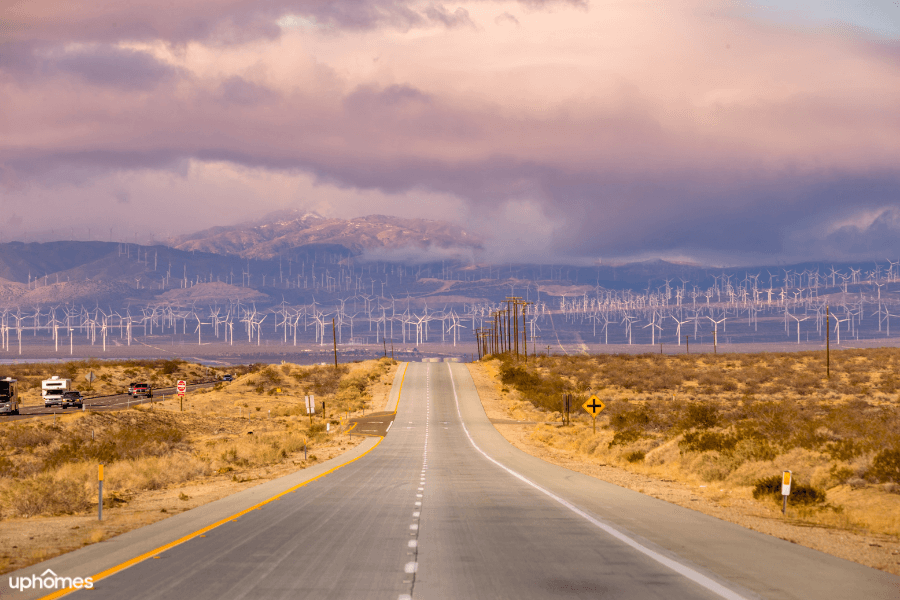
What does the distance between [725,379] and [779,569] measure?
76.0m

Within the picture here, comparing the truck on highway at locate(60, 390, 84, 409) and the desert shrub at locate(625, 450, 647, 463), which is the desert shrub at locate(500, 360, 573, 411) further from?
the truck on highway at locate(60, 390, 84, 409)

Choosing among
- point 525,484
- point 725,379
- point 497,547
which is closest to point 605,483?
point 525,484

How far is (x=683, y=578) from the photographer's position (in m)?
10.5

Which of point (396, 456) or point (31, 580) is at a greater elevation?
point (31, 580)

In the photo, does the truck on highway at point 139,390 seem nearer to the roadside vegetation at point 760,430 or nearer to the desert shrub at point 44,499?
the roadside vegetation at point 760,430

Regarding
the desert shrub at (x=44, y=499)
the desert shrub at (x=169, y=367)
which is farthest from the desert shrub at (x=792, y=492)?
the desert shrub at (x=169, y=367)

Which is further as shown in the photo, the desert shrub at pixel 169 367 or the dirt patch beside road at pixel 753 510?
the desert shrub at pixel 169 367

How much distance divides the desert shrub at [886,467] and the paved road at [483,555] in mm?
5556

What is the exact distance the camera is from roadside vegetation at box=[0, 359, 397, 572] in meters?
22.9

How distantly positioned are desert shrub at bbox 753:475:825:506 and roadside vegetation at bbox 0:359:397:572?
1724 centimetres

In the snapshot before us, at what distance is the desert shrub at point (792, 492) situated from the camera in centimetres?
2045

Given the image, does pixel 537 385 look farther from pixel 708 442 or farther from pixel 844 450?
pixel 844 450

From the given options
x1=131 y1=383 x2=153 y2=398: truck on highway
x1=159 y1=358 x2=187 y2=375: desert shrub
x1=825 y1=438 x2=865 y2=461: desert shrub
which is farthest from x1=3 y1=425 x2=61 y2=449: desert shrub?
x1=159 y1=358 x2=187 y2=375: desert shrub

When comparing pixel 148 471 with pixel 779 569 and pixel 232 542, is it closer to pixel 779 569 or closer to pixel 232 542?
pixel 232 542
